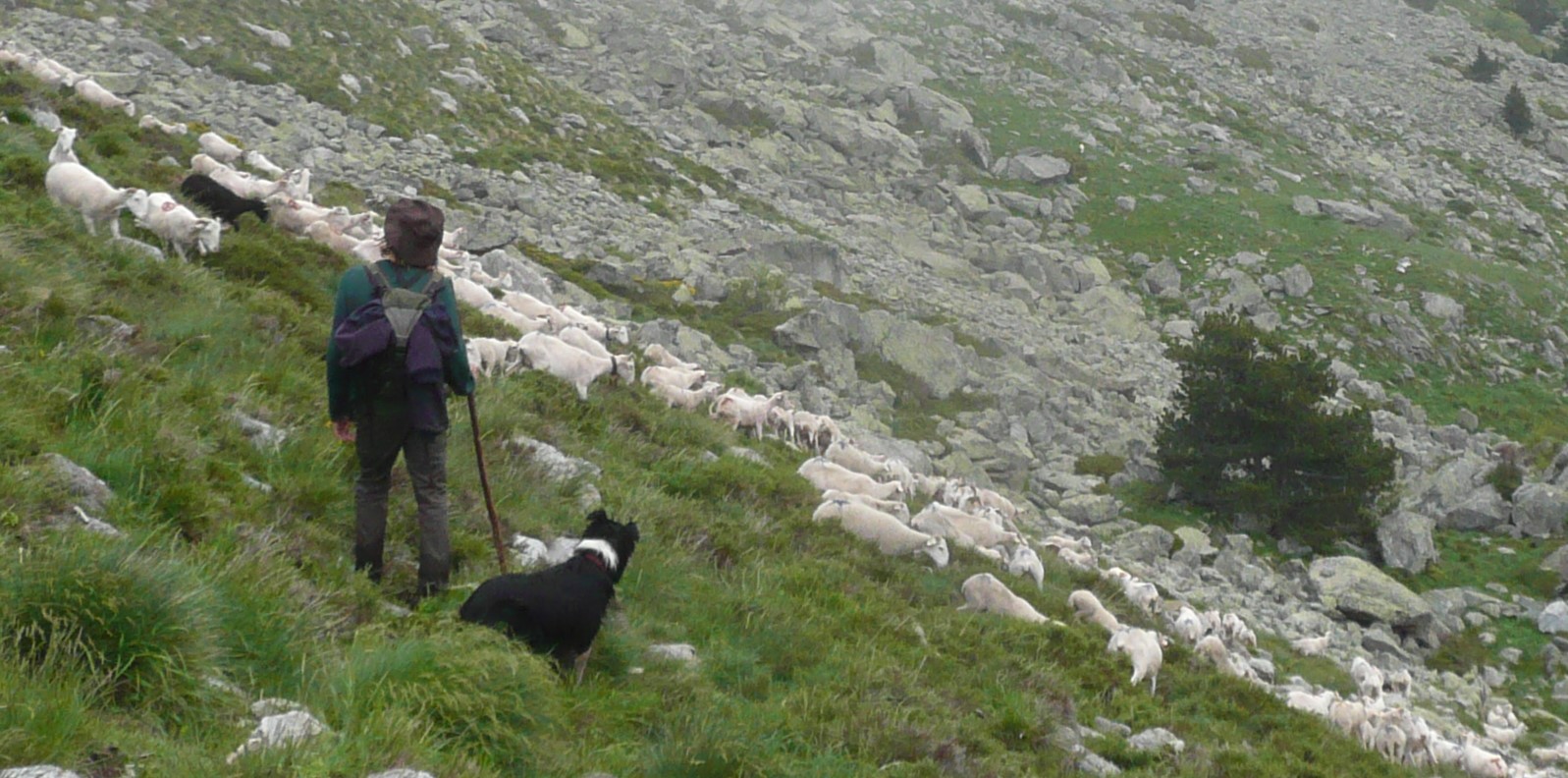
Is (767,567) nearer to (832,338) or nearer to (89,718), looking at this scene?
(89,718)

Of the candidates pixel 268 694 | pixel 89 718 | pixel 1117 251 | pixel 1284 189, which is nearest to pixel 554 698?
pixel 268 694

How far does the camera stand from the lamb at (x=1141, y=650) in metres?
11.6

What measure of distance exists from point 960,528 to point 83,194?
10873 millimetres

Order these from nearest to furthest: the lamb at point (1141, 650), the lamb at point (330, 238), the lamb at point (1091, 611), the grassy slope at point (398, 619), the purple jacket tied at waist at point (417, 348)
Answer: the grassy slope at point (398, 619), the purple jacket tied at waist at point (417, 348), the lamb at point (1141, 650), the lamb at point (1091, 611), the lamb at point (330, 238)

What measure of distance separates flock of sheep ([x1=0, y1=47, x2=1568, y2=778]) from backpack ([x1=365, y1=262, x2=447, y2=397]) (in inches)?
232

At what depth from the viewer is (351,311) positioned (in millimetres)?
6875

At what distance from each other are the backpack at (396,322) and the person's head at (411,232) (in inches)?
6.9

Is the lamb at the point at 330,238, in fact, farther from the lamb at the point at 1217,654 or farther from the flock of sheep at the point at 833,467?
the lamb at the point at 1217,654

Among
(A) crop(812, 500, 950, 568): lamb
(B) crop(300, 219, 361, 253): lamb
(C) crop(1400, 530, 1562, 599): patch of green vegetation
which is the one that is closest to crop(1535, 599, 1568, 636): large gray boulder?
(C) crop(1400, 530, 1562, 599): patch of green vegetation

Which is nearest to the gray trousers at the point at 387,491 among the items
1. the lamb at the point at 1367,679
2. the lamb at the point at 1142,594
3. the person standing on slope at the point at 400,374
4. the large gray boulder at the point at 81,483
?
the person standing on slope at the point at 400,374

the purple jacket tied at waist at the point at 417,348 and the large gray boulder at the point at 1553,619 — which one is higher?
the purple jacket tied at waist at the point at 417,348

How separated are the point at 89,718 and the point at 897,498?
1246cm

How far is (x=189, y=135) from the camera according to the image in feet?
65.9

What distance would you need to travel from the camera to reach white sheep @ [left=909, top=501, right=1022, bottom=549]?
14727mm
